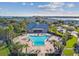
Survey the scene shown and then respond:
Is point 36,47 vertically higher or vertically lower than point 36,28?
lower

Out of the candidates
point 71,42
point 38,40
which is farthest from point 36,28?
point 71,42

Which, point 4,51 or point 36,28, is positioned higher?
point 36,28

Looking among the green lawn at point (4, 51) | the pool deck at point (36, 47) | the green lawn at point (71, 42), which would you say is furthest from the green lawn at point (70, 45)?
the green lawn at point (4, 51)

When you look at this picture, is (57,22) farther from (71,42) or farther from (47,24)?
(71,42)

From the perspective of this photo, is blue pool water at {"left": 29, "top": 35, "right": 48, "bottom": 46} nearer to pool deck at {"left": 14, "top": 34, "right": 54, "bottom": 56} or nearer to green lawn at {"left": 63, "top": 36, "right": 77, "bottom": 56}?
pool deck at {"left": 14, "top": 34, "right": 54, "bottom": 56}

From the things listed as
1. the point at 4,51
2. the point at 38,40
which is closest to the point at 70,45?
the point at 38,40

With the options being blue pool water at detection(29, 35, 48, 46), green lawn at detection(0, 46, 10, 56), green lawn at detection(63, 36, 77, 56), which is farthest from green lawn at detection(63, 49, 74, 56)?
green lawn at detection(0, 46, 10, 56)

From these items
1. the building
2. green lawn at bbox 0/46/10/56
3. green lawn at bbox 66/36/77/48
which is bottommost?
green lawn at bbox 0/46/10/56

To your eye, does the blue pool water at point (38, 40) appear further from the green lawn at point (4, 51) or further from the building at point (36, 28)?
the green lawn at point (4, 51)

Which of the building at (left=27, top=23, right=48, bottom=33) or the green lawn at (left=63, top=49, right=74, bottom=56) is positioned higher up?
the building at (left=27, top=23, right=48, bottom=33)

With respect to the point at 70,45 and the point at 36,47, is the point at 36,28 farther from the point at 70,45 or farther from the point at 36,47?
the point at 70,45

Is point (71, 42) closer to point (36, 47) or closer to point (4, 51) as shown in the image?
point (36, 47)

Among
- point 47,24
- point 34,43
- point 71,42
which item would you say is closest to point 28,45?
point 34,43
